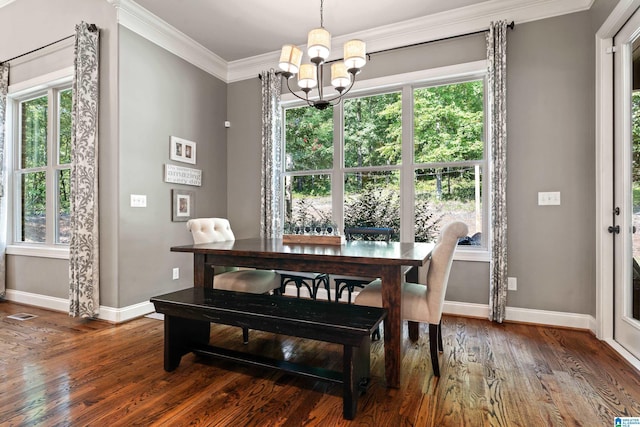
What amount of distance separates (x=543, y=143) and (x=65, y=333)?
4552mm

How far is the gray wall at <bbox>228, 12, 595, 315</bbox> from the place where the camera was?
2895mm

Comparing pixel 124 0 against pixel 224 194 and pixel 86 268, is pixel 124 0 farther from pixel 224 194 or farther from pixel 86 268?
pixel 86 268

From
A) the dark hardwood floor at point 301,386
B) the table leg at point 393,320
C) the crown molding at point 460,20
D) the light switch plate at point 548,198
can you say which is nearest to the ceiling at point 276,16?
the crown molding at point 460,20

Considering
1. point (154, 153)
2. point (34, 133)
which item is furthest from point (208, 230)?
point (34, 133)

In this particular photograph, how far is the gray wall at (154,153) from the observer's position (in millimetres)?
3164

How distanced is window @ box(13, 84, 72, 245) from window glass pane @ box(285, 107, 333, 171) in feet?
8.19

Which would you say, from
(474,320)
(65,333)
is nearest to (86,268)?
(65,333)

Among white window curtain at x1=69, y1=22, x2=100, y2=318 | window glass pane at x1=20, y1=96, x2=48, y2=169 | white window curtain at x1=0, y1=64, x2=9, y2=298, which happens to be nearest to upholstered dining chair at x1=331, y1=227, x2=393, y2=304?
white window curtain at x1=69, y1=22, x2=100, y2=318

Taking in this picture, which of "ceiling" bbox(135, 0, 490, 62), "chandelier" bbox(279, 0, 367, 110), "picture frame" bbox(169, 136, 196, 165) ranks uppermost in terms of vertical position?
"ceiling" bbox(135, 0, 490, 62)

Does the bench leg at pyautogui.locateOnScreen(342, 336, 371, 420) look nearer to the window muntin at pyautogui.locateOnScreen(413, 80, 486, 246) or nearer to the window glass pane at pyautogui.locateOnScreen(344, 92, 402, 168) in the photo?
the window muntin at pyautogui.locateOnScreen(413, 80, 486, 246)

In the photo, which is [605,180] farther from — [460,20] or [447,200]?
[460,20]

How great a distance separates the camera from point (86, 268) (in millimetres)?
3123

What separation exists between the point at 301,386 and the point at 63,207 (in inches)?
137

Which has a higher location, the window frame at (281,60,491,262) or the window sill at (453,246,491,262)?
the window frame at (281,60,491,262)
